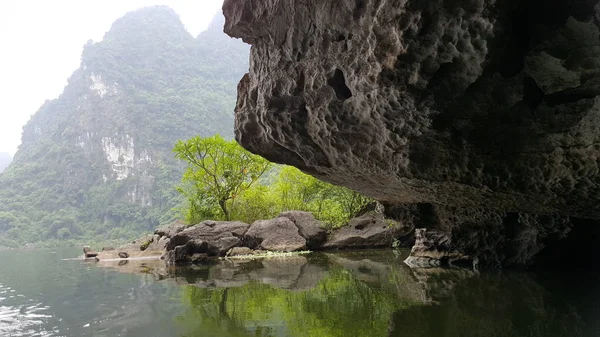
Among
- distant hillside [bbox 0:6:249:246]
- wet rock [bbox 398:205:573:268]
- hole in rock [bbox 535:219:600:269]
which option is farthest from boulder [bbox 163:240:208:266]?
distant hillside [bbox 0:6:249:246]

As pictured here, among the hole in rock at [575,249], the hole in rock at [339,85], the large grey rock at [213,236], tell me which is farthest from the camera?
the large grey rock at [213,236]

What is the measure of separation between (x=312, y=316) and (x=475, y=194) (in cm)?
292

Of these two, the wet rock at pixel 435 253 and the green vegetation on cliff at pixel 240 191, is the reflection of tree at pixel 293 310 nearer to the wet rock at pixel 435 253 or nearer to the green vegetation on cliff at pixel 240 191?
the wet rock at pixel 435 253

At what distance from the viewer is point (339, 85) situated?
4.98 meters

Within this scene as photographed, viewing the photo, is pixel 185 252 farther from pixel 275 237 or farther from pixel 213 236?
pixel 275 237

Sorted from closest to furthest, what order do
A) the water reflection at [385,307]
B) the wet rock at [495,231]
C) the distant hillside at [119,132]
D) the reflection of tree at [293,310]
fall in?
the water reflection at [385,307], the reflection of tree at [293,310], the wet rock at [495,231], the distant hillside at [119,132]

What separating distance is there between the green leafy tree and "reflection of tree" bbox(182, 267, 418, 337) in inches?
583

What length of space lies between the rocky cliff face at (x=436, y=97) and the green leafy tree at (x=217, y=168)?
15.3 metres

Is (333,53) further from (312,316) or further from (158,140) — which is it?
(158,140)

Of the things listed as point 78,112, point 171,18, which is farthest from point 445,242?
point 171,18

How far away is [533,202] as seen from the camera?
567 centimetres

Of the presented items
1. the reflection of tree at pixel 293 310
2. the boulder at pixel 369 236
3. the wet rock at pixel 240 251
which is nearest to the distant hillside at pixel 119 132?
the wet rock at pixel 240 251

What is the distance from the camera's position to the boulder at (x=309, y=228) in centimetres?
1773

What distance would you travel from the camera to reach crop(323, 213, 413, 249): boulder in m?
17.1
